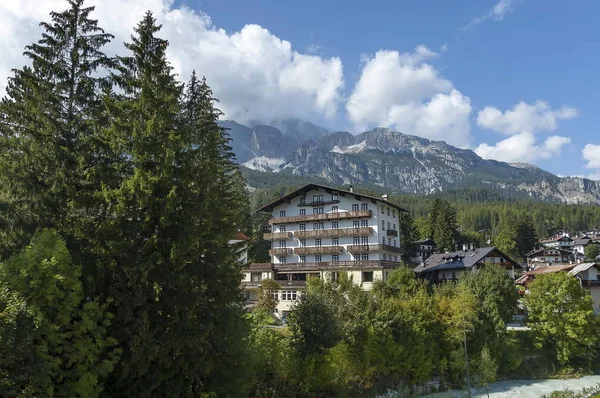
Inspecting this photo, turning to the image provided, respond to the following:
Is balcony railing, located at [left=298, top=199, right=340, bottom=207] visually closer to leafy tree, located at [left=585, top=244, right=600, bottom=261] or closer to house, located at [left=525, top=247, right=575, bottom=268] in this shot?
house, located at [left=525, top=247, right=575, bottom=268]

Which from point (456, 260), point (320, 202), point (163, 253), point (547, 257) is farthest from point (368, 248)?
point (547, 257)

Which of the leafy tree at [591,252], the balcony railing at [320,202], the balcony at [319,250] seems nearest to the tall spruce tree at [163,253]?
the balcony at [319,250]

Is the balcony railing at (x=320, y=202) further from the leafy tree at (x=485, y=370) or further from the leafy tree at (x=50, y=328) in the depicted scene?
the leafy tree at (x=50, y=328)

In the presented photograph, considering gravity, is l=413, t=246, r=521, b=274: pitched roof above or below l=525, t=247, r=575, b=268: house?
below

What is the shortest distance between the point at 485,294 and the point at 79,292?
43333mm

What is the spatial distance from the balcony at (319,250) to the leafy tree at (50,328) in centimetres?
4988

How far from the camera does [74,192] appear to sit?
1891cm

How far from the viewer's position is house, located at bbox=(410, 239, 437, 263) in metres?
100

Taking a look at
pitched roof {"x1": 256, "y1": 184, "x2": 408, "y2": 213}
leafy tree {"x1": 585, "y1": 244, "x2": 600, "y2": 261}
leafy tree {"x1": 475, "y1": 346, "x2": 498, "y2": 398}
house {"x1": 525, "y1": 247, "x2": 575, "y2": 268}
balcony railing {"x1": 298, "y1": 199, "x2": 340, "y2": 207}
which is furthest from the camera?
leafy tree {"x1": 585, "y1": 244, "x2": 600, "y2": 261}

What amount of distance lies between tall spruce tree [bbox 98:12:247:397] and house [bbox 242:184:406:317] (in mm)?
41184

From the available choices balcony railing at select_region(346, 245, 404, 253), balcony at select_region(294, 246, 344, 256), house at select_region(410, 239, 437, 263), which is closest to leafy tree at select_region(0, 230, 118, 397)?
balcony railing at select_region(346, 245, 404, 253)

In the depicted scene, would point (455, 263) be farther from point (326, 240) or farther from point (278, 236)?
point (278, 236)

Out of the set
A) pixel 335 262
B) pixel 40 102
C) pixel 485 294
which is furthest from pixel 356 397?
pixel 335 262

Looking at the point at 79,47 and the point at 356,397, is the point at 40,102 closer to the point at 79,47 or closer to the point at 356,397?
the point at 79,47
